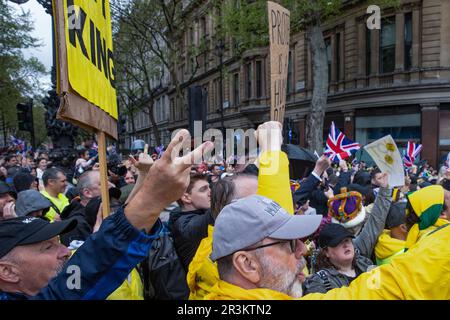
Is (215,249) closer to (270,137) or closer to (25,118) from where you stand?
(270,137)

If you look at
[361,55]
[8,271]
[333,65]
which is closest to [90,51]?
[8,271]

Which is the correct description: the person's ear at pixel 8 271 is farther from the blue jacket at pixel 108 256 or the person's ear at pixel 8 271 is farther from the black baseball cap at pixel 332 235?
the black baseball cap at pixel 332 235

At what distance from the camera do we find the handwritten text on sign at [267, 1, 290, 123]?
11.4 ft

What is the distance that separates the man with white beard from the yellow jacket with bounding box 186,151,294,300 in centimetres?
55

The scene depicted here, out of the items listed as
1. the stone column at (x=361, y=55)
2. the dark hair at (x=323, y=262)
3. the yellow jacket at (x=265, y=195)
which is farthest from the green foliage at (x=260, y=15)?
the yellow jacket at (x=265, y=195)

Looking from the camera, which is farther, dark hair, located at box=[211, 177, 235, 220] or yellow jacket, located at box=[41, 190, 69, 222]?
yellow jacket, located at box=[41, 190, 69, 222]

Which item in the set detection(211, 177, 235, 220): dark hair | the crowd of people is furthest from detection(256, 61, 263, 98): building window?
detection(211, 177, 235, 220): dark hair

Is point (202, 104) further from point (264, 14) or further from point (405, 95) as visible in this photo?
point (405, 95)

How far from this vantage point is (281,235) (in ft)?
5.72

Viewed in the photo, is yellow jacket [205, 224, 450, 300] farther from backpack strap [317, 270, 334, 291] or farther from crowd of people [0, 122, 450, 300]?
backpack strap [317, 270, 334, 291]

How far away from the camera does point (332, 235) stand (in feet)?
10.2

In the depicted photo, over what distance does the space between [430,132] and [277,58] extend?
19638mm

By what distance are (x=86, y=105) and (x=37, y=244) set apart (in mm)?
695
